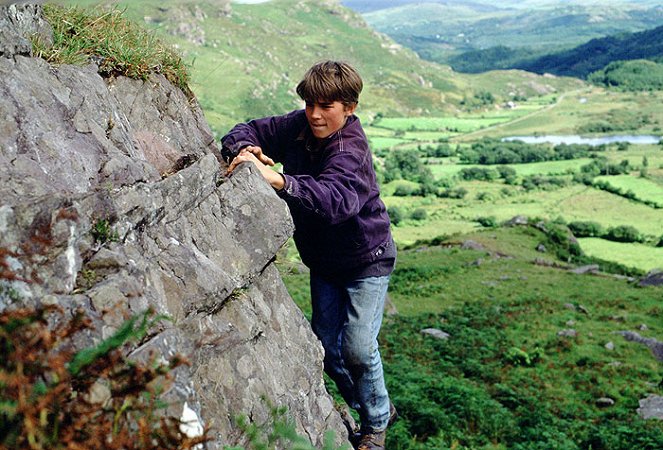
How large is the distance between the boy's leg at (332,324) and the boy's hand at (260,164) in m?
1.49

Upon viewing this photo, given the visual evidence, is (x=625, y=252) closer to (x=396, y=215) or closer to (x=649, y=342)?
(x=396, y=215)

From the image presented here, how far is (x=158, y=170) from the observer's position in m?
6.39

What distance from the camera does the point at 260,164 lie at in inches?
246

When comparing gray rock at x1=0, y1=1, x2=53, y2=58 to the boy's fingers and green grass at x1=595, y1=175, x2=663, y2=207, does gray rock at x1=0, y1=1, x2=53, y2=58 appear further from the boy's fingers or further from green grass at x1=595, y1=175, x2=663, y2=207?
green grass at x1=595, y1=175, x2=663, y2=207

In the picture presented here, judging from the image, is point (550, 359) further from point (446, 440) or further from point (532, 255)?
point (532, 255)

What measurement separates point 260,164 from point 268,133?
113cm

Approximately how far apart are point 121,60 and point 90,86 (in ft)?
2.82

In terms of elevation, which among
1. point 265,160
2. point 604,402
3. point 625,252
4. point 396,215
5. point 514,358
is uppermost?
point 265,160

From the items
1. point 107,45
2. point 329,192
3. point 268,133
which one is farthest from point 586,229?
point 107,45

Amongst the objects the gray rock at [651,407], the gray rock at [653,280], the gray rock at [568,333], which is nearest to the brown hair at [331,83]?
the gray rock at [651,407]

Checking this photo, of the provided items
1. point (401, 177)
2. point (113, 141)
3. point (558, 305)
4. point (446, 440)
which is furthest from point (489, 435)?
point (401, 177)

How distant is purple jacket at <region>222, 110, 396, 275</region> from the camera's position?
19.1ft

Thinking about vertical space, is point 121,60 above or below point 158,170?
above

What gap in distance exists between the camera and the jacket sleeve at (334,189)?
573cm
